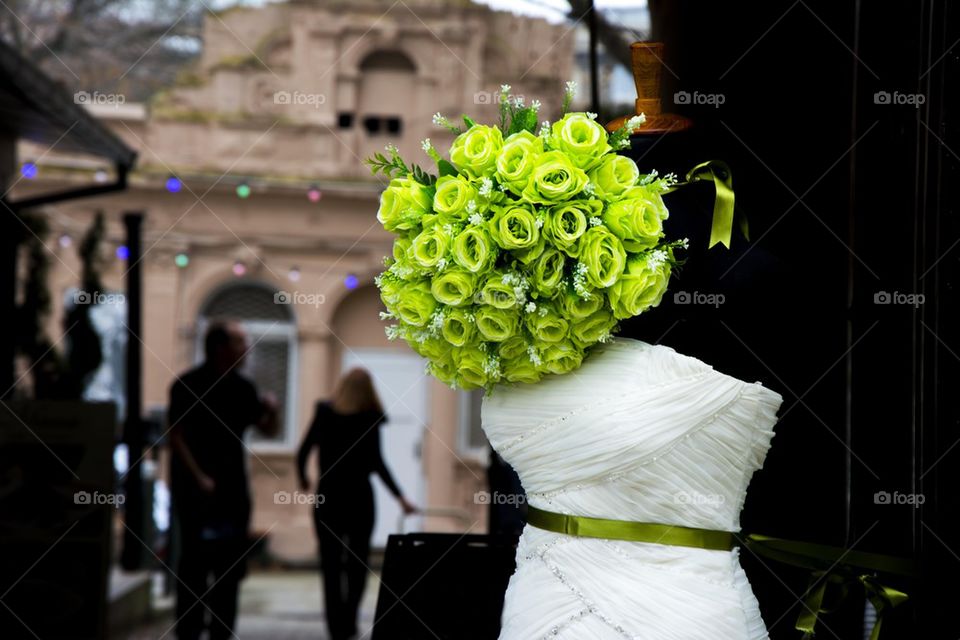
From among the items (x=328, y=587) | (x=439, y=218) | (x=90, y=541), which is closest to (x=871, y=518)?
(x=439, y=218)

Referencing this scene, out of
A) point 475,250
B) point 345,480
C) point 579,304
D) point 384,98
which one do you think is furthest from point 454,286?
point 384,98

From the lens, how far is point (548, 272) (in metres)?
1.71

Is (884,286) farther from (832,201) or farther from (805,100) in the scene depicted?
(805,100)

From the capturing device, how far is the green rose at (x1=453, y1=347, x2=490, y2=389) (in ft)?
5.78

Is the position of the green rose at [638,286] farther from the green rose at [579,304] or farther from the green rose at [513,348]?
the green rose at [513,348]

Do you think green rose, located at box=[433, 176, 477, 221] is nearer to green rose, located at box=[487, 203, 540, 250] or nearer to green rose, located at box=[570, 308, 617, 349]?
green rose, located at box=[487, 203, 540, 250]

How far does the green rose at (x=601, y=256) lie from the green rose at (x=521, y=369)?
15 centimetres

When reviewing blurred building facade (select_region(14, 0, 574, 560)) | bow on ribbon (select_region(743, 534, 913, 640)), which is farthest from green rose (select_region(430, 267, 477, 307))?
A: blurred building facade (select_region(14, 0, 574, 560))

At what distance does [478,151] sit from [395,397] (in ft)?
34.6

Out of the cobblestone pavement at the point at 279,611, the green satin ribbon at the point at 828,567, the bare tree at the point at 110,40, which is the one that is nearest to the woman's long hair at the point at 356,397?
the cobblestone pavement at the point at 279,611

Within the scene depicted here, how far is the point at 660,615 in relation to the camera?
1740mm

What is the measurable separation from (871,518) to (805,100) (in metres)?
0.92

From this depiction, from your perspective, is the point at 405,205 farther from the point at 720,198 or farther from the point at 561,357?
the point at 720,198

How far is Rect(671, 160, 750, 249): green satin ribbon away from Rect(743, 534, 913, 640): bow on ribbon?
18.4 inches
